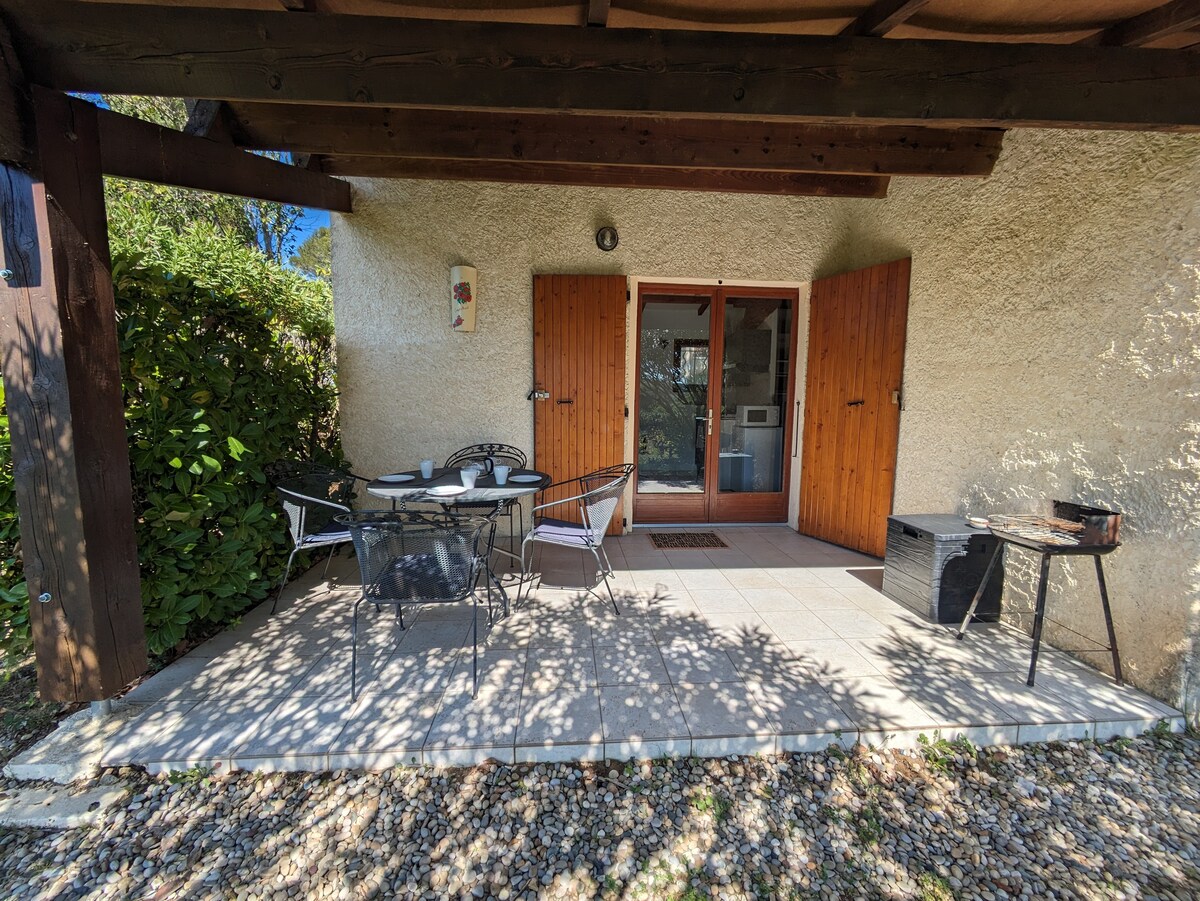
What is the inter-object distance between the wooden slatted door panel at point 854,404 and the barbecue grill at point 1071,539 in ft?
4.28

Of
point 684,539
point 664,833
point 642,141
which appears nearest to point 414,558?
point 664,833

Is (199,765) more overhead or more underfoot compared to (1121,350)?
more underfoot

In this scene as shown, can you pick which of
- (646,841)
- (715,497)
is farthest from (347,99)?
(715,497)

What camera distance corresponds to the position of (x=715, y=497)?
4895 millimetres

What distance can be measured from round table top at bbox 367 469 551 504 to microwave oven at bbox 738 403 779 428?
247 centimetres

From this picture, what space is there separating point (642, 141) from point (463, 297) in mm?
1908

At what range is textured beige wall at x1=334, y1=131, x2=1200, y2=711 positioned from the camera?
216 cm

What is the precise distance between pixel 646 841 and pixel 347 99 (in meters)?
3.04

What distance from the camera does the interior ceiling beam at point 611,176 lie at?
3629 mm

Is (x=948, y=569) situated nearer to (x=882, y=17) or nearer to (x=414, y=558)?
(x=882, y=17)

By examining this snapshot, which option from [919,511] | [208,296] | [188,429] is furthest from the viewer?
[919,511]

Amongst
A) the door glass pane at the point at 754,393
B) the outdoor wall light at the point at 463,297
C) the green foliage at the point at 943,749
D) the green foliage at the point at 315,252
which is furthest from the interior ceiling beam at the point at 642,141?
the green foliage at the point at 315,252

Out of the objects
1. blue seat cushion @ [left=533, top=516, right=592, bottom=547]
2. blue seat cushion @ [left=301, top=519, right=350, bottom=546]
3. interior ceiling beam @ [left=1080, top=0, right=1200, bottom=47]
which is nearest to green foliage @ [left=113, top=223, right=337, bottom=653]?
blue seat cushion @ [left=301, top=519, right=350, bottom=546]

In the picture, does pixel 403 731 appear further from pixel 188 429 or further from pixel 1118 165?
pixel 1118 165
